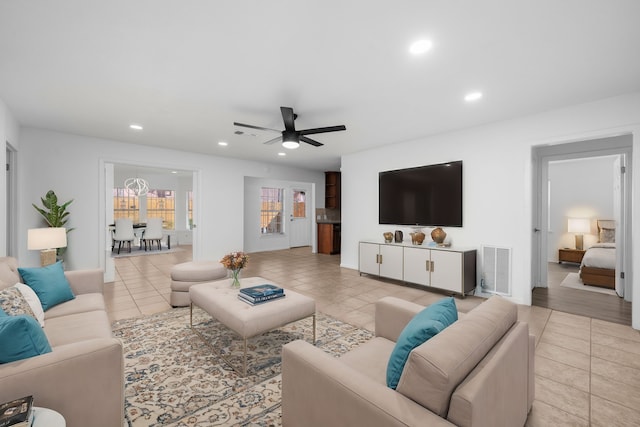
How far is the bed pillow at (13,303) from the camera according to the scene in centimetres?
168

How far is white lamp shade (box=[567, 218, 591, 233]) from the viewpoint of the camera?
636cm

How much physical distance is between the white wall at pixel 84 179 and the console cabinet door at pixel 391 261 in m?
3.69

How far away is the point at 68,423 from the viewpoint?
50.3 inches

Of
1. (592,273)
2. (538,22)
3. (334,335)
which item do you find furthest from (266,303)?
(592,273)

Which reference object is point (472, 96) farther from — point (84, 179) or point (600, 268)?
point (84, 179)

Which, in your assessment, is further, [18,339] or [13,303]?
[13,303]

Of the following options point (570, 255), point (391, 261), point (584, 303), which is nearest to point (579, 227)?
point (570, 255)

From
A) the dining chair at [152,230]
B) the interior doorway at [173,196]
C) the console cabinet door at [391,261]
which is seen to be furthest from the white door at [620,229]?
the dining chair at [152,230]

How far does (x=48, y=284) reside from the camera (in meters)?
A: 2.35

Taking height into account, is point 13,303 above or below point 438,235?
below

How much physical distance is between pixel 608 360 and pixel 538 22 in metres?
2.69

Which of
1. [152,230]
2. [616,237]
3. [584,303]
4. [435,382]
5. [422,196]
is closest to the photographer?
[435,382]

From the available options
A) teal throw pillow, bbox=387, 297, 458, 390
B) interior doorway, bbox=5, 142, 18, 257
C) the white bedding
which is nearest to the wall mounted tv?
the white bedding

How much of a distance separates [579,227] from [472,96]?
560 cm
